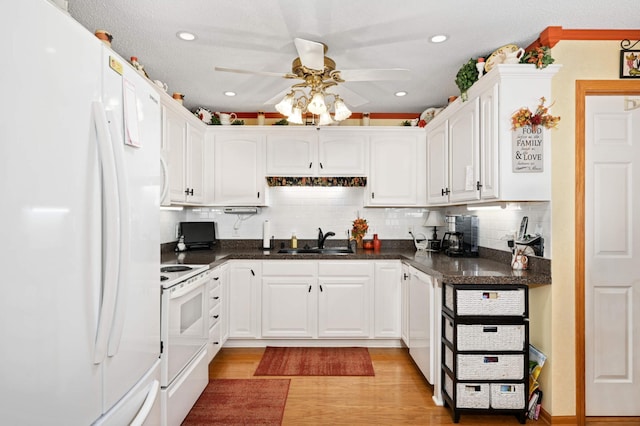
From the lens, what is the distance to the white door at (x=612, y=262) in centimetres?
235

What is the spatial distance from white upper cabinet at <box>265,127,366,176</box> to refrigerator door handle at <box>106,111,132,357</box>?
2.83 metres

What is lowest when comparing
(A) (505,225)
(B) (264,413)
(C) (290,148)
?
(B) (264,413)

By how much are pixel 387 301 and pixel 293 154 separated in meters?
1.84

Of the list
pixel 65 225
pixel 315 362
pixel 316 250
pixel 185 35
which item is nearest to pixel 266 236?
pixel 316 250

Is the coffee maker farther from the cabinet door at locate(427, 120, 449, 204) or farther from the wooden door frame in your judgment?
the wooden door frame

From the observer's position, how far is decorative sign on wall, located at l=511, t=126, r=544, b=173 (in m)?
2.34

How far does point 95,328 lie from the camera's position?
1080 millimetres

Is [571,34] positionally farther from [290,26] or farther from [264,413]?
[264,413]

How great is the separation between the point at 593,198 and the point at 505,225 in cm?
69

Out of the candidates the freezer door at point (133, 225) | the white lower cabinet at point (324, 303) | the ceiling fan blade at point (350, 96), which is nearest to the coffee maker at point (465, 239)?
the white lower cabinet at point (324, 303)

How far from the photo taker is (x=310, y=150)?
157 inches

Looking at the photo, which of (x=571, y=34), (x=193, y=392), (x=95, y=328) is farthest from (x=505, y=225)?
(x=95, y=328)

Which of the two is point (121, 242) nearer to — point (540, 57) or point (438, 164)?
point (540, 57)

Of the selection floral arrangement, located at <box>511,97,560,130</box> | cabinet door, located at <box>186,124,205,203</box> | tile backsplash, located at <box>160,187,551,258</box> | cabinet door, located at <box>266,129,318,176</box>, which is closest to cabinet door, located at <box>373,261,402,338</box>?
tile backsplash, located at <box>160,187,551,258</box>
